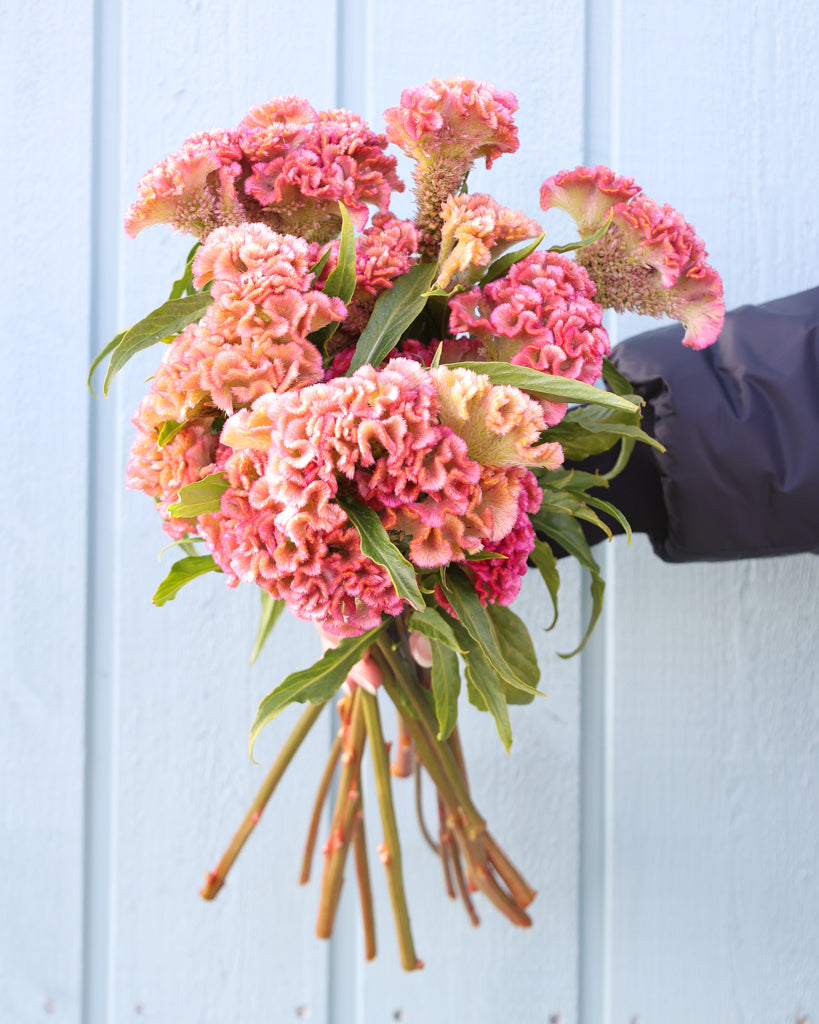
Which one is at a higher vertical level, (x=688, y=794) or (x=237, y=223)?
(x=237, y=223)

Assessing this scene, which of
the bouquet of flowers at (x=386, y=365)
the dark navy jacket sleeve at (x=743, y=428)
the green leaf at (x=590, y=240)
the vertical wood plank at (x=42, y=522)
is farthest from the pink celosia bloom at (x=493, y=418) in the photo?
the vertical wood plank at (x=42, y=522)

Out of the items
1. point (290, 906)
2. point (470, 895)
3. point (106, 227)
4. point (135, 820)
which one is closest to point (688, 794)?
point (470, 895)

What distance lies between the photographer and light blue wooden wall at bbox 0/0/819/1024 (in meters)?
0.66

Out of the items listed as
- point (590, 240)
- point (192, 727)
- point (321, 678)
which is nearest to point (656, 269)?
point (590, 240)

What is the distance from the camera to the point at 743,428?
1.66ft

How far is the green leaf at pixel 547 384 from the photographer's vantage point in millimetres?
292

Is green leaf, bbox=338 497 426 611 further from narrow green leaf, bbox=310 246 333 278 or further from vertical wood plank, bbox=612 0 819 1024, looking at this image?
vertical wood plank, bbox=612 0 819 1024

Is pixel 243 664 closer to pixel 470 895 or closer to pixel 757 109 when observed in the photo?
pixel 470 895

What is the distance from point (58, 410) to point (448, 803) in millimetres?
453

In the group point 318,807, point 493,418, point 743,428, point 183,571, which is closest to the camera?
point 493,418

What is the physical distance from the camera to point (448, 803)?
20.4 inches

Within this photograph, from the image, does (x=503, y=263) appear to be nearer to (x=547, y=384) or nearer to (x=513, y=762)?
(x=547, y=384)

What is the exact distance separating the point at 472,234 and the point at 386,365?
0.22ft

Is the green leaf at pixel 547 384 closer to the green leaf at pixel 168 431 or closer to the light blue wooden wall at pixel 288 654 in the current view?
the green leaf at pixel 168 431
